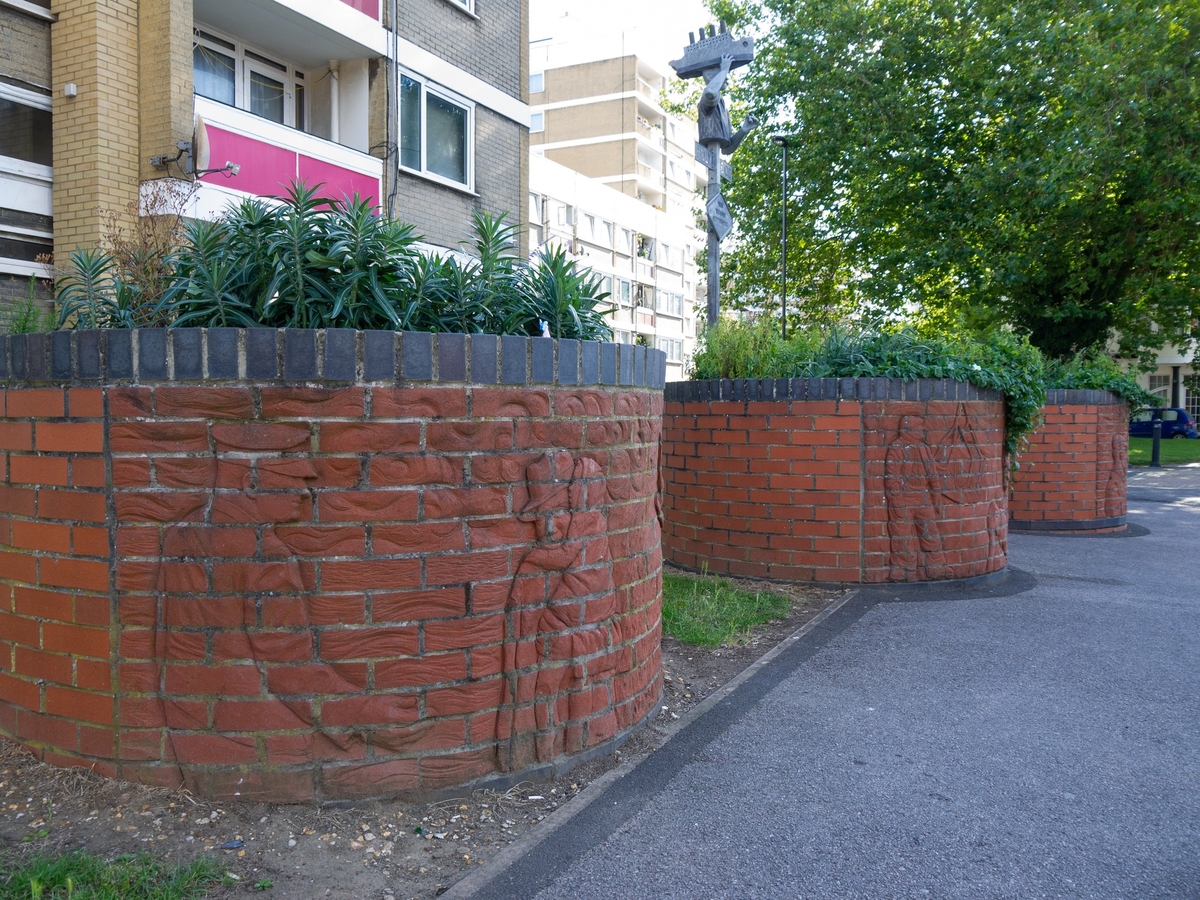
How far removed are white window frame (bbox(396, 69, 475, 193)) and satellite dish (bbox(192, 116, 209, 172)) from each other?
3705mm

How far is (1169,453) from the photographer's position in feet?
104

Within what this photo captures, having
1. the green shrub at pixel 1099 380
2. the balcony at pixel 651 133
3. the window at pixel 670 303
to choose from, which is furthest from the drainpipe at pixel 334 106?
the balcony at pixel 651 133

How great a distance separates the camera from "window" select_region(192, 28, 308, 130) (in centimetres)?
1288

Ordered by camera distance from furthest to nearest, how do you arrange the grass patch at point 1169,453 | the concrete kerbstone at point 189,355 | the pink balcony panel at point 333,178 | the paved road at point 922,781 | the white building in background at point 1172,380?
the white building in background at point 1172,380 < the grass patch at point 1169,453 < the pink balcony panel at point 333,178 < the concrete kerbstone at point 189,355 < the paved road at point 922,781

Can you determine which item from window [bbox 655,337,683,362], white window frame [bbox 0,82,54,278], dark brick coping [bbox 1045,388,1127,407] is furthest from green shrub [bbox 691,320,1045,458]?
window [bbox 655,337,683,362]

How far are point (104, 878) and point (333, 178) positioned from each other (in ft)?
37.1

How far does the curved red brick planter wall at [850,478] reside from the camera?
286 inches

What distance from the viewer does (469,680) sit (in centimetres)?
337

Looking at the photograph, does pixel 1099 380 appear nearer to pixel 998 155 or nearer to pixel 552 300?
pixel 998 155

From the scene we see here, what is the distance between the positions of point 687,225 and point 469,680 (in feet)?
204

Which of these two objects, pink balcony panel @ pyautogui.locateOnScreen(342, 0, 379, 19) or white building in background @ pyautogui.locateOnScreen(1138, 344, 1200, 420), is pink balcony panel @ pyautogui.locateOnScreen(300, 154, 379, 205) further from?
white building in background @ pyautogui.locateOnScreen(1138, 344, 1200, 420)

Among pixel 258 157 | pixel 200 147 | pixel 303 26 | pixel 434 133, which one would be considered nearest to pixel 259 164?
pixel 258 157

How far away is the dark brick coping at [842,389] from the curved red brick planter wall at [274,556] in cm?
419

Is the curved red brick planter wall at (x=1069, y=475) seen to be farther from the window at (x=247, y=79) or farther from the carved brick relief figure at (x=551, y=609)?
the window at (x=247, y=79)
